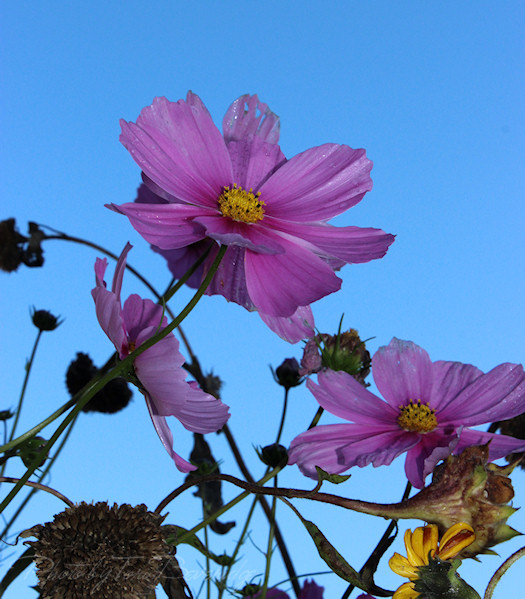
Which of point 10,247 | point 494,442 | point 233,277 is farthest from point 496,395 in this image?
point 10,247

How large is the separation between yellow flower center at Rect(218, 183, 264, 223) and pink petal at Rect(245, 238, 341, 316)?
0.03 meters

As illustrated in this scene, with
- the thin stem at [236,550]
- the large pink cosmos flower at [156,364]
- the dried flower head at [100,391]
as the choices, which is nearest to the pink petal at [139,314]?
the large pink cosmos flower at [156,364]

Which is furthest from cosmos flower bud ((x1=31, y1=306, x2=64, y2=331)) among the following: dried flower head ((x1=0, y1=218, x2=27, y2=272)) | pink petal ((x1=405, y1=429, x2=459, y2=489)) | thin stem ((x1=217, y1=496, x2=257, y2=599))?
pink petal ((x1=405, y1=429, x2=459, y2=489))

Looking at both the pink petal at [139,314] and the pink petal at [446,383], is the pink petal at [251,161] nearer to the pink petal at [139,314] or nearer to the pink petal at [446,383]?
the pink petal at [139,314]

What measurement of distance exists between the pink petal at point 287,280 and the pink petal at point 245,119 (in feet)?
0.42

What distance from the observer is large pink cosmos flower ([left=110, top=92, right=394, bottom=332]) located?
530 mm

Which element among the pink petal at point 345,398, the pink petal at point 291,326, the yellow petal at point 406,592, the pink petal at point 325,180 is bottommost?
the yellow petal at point 406,592

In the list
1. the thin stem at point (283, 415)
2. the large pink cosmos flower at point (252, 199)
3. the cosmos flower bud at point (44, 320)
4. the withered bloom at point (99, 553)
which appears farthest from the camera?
the cosmos flower bud at point (44, 320)

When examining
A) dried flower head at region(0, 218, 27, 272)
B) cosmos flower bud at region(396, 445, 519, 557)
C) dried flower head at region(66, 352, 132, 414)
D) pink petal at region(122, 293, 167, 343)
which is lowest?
cosmos flower bud at region(396, 445, 519, 557)

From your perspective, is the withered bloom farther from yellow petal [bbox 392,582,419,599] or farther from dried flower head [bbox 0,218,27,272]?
dried flower head [bbox 0,218,27,272]

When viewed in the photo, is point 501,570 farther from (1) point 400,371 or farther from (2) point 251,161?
(2) point 251,161

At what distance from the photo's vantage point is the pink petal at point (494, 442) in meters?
0.59

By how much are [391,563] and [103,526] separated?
0.19 m

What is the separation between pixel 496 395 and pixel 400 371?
3.6 inches
